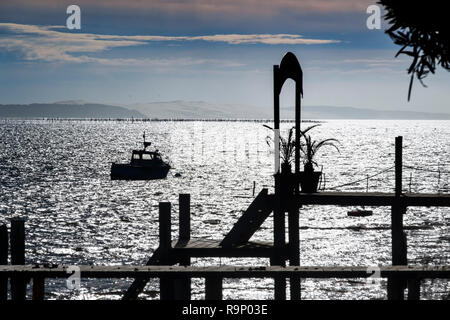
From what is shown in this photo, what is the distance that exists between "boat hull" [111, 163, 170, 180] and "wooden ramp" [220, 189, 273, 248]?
84085 millimetres

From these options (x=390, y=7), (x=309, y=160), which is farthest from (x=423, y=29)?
(x=309, y=160)

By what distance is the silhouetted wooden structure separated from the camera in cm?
820

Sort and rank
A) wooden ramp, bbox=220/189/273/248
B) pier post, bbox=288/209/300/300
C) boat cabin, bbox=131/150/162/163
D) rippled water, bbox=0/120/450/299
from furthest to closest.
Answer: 1. boat cabin, bbox=131/150/162/163
2. rippled water, bbox=0/120/450/299
3. wooden ramp, bbox=220/189/273/248
4. pier post, bbox=288/209/300/300

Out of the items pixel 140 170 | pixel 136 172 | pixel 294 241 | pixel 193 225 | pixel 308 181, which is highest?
pixel 308 181

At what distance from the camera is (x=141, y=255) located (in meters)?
44.8

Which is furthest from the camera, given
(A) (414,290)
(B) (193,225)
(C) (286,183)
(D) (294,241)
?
(B) (193,225)

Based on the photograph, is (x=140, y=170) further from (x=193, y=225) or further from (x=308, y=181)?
(x=308, y=181)

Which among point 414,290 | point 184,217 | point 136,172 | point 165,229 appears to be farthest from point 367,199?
point 136,172

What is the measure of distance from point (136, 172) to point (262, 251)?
85825 mm

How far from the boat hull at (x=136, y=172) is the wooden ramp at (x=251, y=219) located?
84.1 metres

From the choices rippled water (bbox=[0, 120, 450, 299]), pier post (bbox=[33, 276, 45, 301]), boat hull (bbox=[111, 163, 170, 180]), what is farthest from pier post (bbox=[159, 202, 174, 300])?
boat hull (bbox=[111, 163, 170, 180])

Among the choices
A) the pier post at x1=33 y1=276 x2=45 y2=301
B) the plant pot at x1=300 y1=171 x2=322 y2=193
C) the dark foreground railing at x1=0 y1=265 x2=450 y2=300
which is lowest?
the pier post at x1=33 y1=276 x2=45 y2=301

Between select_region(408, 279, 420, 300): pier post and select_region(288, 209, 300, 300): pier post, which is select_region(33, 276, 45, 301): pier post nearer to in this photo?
select_region(408, 279, 420, 300): pier post

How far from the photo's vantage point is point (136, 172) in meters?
99.1
